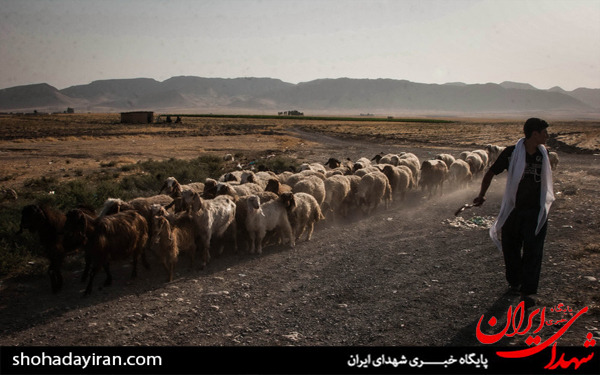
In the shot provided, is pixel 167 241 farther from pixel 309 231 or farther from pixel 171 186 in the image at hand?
pixel 309 231

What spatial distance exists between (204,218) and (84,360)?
3.62 metres

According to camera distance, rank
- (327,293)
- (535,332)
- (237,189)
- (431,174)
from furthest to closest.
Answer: (431,174)
(237,189)
(327,293)
(535,332)

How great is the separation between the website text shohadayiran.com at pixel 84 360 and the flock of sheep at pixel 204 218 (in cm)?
181

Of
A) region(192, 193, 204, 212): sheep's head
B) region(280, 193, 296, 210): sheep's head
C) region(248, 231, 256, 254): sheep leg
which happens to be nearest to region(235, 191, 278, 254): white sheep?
region(248, 231, 256, 254): sheep leg

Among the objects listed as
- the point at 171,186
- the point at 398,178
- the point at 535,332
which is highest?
the point at 171,186

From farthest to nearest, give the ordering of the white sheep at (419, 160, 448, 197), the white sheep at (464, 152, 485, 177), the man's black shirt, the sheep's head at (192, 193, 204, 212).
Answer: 1. the white sheep at (464, 152, 485, 177)
2. the white sheep at (419, 160, 448, 197)
3. the sheep's head at (192, 193, 204, 212)
4. the man's black shirt

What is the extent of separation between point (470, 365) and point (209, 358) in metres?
2.82

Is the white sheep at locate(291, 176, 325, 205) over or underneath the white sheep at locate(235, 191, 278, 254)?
over

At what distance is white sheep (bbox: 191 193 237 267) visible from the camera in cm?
792

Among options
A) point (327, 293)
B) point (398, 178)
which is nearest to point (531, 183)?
point (327, 293)

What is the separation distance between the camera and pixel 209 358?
4730mm

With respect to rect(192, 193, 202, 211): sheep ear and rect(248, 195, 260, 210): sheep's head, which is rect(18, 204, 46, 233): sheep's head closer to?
rect(192, 193, 202, 211): sheep ear

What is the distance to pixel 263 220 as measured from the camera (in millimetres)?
8617

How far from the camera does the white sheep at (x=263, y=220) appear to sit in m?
8.51
